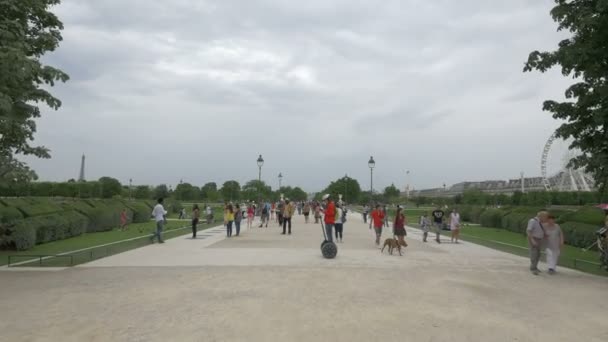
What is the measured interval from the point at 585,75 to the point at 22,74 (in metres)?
12.6

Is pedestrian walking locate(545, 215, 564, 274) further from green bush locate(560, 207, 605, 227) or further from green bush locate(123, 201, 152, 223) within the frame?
green bush locate(123, 201, 152, 223)

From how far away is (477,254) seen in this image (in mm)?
15109

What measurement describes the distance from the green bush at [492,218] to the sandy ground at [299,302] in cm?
2138

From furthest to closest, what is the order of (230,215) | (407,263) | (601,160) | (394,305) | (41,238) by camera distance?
(230,215), (41,238), (407,263), (601,160), (394,305)

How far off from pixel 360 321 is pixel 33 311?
191 inches

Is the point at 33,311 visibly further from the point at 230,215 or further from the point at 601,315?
the point at 230,215

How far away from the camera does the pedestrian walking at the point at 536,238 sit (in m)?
11.1

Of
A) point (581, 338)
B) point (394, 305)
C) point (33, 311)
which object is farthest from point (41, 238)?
point (581, 338)

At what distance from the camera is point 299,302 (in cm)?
746

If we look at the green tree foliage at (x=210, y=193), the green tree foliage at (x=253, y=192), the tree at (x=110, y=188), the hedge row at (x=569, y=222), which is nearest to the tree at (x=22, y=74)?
the hedge row at (x=569, y=222)

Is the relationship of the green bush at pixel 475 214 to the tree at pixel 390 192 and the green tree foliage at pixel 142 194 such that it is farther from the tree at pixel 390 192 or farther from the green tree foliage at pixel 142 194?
the tree at pixel 390 192

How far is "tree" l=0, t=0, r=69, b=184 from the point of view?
813 cm

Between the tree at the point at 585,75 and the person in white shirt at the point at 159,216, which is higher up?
the tree at the point at 585,75

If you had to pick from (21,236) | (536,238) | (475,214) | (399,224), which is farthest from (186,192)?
(536,238)
